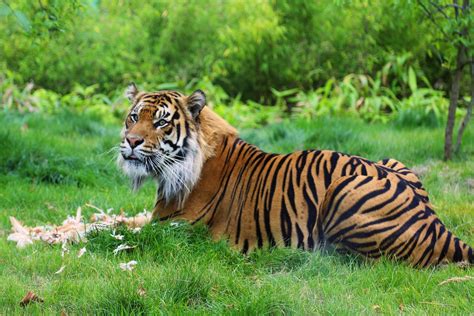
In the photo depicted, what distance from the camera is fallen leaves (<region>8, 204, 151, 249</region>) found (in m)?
5.61

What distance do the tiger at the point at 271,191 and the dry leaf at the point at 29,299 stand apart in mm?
1490

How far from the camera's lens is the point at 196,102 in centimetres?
580

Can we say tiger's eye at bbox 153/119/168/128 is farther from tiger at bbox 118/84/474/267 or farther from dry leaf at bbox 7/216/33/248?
dry leaf at bbox 7/216/33/248

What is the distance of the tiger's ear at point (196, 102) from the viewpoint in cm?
579

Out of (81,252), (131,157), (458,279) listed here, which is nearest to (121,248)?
(81,252)

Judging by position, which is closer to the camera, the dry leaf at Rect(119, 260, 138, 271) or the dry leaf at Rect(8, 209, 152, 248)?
the dry leaf at Rect(119, 260, 138, 271)

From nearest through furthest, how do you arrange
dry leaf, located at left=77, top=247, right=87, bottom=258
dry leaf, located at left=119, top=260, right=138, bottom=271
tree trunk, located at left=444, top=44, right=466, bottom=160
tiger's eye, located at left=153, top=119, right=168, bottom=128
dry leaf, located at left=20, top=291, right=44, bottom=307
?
dry leaf, located at left=20, top=291, right=44, bottom=307
dry leaf, located at left=119, top=260, right=138, bottom=271
dry leaf, located at left=77, top=247, right=87, bottom=258
tiger's eye, located at left=153, top=119, right=168, bottom=128
tree trunk, located at left=444, top=44, right=466, bottom=160

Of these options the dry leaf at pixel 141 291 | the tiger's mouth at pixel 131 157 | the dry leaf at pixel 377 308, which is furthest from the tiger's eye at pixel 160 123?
the dry leaf at pixel 377 308

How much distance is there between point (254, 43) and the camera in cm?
1331

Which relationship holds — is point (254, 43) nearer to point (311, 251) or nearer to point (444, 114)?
point (444, 114)

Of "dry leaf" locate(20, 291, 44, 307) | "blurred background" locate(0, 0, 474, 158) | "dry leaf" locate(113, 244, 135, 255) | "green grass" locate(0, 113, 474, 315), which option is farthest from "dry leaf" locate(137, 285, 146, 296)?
"blurred background" locate(0, 0, 474, 158)

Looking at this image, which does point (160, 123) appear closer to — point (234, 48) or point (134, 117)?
point (134, 117)

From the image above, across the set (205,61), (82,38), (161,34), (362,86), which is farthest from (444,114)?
(82,38)

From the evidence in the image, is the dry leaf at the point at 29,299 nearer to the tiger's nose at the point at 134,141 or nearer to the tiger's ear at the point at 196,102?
the tiger's nose at the point at 134,141
